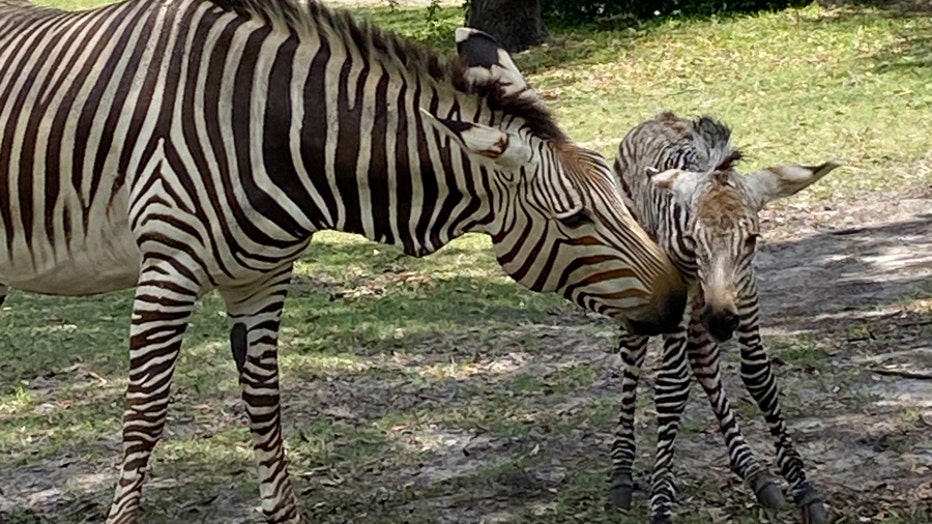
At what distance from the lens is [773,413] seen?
5.82 m

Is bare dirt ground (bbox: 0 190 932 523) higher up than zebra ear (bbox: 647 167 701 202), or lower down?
lower down

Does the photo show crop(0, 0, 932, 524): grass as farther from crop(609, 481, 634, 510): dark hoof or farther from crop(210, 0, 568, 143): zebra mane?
crop(210, 0, 568, 143): zebra mane

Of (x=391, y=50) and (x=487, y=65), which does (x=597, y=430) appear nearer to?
(x=487, y=65)

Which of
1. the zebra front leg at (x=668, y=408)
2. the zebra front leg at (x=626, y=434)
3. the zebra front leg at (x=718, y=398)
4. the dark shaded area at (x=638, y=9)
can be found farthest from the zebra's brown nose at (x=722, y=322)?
the dark shaded area at (x=638, y=9)

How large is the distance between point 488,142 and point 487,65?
1.75 ft

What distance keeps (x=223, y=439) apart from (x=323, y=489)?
0.92m

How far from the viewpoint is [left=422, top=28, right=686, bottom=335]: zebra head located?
4637 millimetres

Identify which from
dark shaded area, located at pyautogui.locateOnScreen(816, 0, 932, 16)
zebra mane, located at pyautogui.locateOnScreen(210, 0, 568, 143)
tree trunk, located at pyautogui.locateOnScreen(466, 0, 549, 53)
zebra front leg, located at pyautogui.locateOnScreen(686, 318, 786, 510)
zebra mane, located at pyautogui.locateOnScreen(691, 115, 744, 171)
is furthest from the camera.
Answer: tree trunk, located at pyautogui.locateOnScreen(466, 0, 549, 53)

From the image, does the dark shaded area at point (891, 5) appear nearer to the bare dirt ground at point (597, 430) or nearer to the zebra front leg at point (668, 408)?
the bare dirt ground at point (597, 430)

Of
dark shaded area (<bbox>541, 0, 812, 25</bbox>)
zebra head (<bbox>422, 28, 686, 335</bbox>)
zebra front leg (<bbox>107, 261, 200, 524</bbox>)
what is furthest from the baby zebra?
dark shaded area (<bbox>541, 0, 812, 25</bbox>)

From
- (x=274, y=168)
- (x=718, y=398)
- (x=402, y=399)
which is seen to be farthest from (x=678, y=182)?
(x=402, y=399)

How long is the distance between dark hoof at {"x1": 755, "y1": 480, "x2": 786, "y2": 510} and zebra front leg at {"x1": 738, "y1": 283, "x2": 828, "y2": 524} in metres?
0.07

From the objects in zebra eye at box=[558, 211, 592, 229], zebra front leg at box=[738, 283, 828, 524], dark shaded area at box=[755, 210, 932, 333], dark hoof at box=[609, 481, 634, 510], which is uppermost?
zebra eye at box=[558, 211, 592, 229]

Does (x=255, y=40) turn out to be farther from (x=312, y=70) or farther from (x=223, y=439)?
(x=223, y=439)
